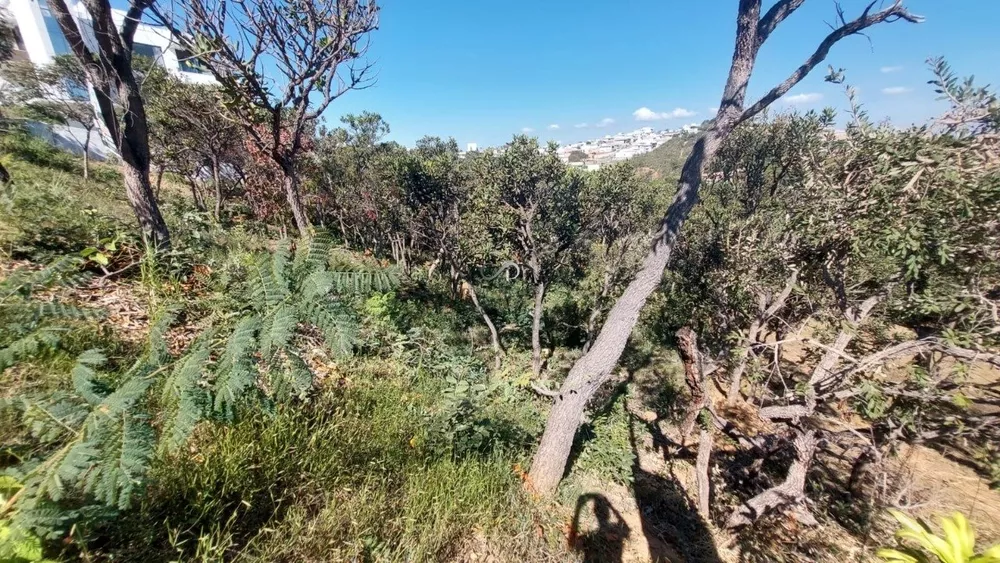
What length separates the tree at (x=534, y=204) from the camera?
7379 millimetres

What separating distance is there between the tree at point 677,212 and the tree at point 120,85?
18.3 ft

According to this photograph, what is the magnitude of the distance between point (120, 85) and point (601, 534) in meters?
7.57

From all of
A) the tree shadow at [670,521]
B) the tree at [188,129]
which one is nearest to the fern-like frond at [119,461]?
the tree shadow at [670,521]

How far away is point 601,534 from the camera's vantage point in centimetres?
381

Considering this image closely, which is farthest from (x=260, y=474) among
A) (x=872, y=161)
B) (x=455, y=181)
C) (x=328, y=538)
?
(x=455, y=181)

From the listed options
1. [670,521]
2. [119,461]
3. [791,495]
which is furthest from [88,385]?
[791,495]

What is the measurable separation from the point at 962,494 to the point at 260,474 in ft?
32.4

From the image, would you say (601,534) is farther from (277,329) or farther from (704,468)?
(277,329)

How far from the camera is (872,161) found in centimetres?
335

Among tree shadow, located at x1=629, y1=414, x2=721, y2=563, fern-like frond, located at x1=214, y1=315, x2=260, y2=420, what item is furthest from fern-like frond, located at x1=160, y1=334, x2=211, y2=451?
tree shadow, located at x1=629, y1=414, x2=721, y2=563

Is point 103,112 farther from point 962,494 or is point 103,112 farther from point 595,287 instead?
point 962,494

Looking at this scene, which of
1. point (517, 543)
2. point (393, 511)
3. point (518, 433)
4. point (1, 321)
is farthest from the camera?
point (518, 433)

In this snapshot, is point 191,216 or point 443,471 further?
point 191,216

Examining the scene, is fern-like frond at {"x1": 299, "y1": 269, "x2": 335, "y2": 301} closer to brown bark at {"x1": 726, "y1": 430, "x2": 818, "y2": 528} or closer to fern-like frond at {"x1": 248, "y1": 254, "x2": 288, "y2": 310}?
fern-like frond at {"x1": 248, "y1": 254, "x2": 288, "y2": 310}
